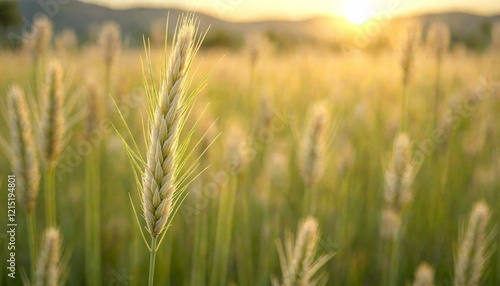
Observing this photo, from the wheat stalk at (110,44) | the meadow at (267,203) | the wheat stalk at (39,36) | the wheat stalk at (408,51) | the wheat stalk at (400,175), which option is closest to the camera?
the wheat stalk at (400,175)

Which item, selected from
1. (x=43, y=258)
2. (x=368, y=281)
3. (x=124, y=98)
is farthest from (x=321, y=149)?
(x=124, y=98)

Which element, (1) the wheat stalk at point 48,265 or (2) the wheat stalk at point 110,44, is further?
(2) the wheat stalk at point 110,44

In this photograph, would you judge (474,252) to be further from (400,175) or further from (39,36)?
(39,36)

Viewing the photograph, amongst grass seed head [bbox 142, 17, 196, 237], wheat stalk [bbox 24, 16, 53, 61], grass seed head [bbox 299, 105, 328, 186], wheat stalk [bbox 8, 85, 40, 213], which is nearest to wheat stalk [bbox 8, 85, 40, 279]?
wheat stalk [bbox 8, 85, 40, 213]

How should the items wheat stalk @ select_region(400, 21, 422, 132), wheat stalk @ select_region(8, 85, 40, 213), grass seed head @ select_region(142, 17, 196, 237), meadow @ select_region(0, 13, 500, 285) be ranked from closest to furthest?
grass seed head @ select_region(142, 17, 196, 237)
wheat stalk @ select_region(8, 85, 40, 213)
meadow @ select_region(0, 13, 500, 285)
wheat stalk @ select_region(400, 21, 422, 132)

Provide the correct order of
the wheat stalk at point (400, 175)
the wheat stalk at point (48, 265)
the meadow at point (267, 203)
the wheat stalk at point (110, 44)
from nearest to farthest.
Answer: the wheat stalk at point (48, 265)
the wheat stalk at point (400, 175)
the meadow at point (267, 203)
the wheat stalk at point (110, 44)

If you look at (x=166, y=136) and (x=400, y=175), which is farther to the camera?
(x=400, y=175)

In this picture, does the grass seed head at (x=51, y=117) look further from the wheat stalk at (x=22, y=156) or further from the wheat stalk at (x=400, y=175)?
the wheat stalk at (x=400, y=175)

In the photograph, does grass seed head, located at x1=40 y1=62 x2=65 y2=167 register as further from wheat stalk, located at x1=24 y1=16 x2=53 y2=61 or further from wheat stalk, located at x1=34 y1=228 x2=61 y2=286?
wheat stalk, located at x1=24 y1=16 x2=53 y2=61

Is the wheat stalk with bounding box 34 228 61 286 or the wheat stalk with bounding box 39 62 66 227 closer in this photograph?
the wheat stalk with bounding box 34 228 61 286

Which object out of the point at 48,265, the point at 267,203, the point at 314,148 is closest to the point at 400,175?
the point at 314,148

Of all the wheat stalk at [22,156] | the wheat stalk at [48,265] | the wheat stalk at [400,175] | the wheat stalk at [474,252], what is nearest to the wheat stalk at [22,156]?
the wheat stalk at [22,156]

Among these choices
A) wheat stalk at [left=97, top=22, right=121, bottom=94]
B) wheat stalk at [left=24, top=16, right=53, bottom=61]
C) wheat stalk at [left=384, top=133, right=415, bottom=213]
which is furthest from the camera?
wheat stalk at [left=97, top=22, right=121, bottom=94]

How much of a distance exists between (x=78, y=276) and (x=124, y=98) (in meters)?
1.21
